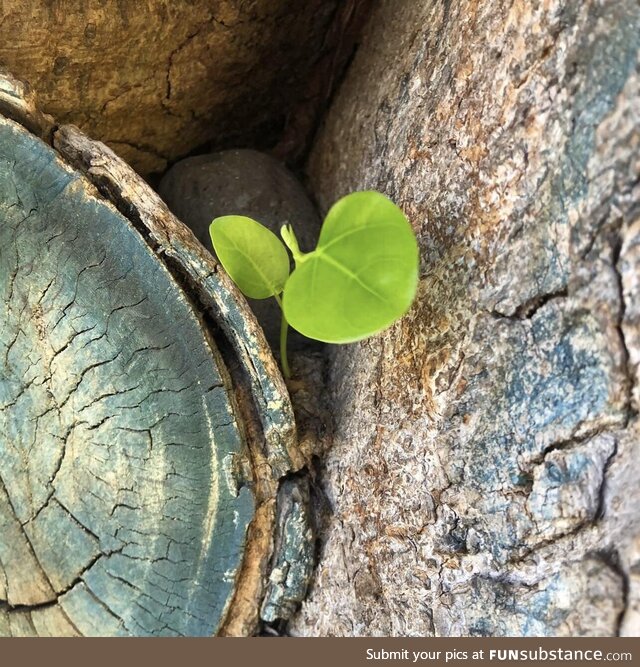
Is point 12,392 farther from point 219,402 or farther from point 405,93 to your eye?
point 405,93

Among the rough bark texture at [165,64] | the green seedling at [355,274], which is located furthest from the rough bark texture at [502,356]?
the rough bark texture at [165,64]

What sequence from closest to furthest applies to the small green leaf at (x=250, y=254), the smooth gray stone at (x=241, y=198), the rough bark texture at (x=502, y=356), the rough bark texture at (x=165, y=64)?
the rough bark texture at (x=502, y=356), the small green leaf at (x=250, y=254), the rough bark texture at (x=165, y=64), the smooth gray stone at (x=241, y=198)

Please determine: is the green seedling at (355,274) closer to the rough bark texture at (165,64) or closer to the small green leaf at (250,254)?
the small green leaf at (250,254)

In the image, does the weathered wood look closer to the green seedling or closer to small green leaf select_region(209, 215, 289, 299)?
small green leaf select_region(209, 215, 289, 299)

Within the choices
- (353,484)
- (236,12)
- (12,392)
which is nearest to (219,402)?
(353,484)

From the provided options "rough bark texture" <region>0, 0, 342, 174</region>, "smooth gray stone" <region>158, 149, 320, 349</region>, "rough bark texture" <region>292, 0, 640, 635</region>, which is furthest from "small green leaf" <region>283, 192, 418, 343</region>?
"rough bark texture" <region>0, 0, 342, 174</region>

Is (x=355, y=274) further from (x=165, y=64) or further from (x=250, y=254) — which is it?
(x=165, y=64)
